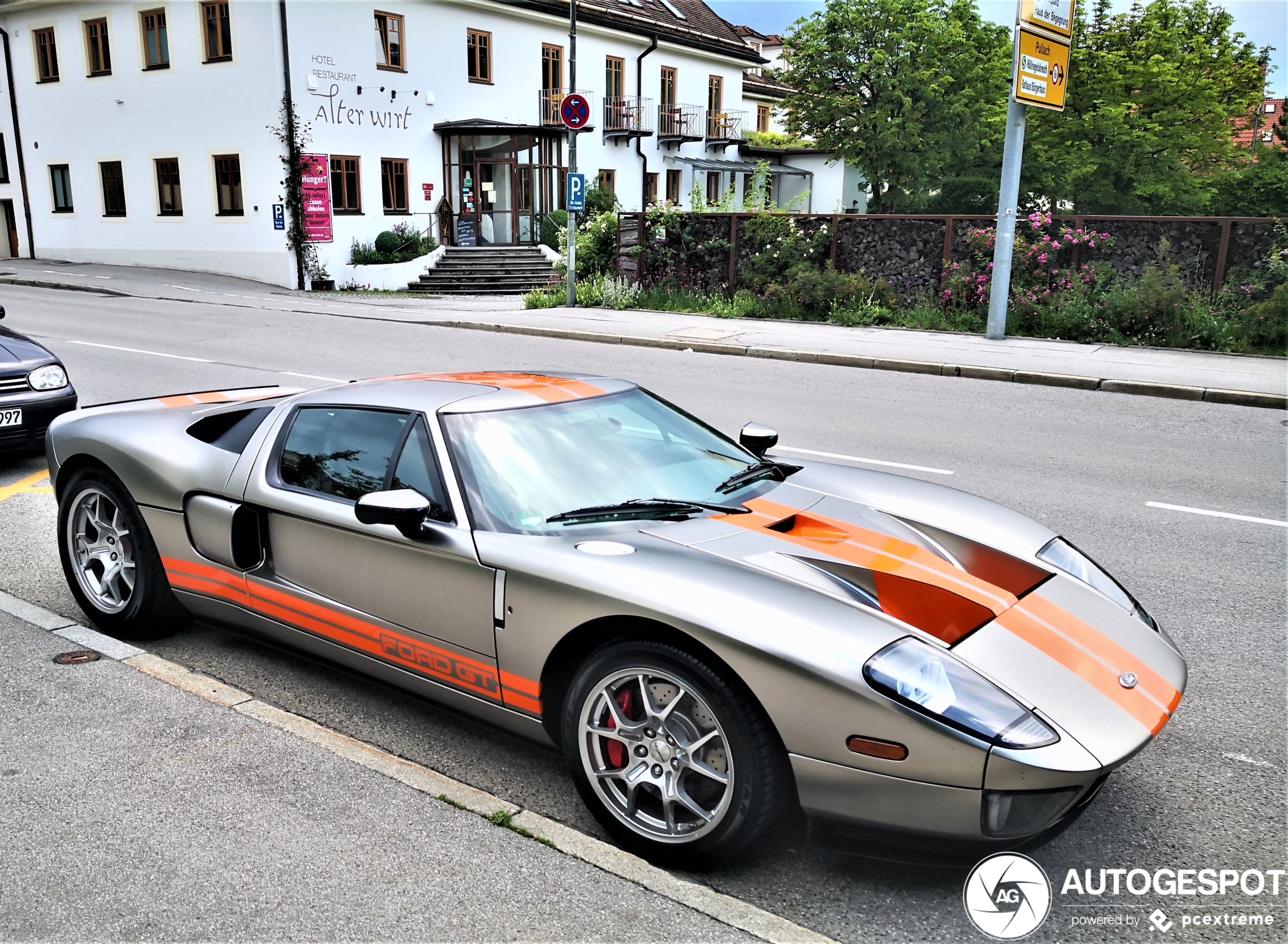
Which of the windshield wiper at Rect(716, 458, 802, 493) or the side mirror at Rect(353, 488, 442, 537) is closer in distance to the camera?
the side mirror at Rect(353, 488, 442, 537)

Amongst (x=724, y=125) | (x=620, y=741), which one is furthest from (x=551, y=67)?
(x=620, y=741)

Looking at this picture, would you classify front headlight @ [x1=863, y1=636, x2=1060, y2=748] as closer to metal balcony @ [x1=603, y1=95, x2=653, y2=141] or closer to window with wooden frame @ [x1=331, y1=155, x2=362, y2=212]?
window with wooden frame @ [x1=331, y1=155, x2=362, y2=212]

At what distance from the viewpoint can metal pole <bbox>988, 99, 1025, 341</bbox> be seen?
15469mm

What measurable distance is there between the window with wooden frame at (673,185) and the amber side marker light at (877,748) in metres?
39.1

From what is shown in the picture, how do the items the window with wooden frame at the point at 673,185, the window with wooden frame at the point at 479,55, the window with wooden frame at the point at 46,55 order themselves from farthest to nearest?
the window with wooden frame at the point at 673,185, the window with wooden frame at the point at 46,55, the window with wooden frame at the point at 479,55

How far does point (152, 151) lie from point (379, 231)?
7247 millimetres

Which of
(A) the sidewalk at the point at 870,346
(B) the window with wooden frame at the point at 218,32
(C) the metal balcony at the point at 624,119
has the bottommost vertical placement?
(A) the sidewalk at the point at 870,346

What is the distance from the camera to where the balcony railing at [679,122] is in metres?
39.2

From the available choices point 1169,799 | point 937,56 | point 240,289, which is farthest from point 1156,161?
point 1169,799

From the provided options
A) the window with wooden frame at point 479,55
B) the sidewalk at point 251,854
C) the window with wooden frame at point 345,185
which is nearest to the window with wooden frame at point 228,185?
the window with wooden frame at point 345,185

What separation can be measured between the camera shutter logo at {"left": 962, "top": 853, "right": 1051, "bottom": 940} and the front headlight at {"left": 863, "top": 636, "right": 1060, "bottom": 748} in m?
0.38

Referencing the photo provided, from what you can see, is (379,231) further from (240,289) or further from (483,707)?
(483,707)

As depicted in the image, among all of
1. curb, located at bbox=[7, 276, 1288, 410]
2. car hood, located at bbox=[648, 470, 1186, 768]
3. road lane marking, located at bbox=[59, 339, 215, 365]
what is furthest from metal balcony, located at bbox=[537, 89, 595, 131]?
car hood, located at bbox=[648, 470, 1186, 768]

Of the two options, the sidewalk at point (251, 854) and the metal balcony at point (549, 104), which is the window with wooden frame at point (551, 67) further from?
the sidewalk at point (251, 854)
